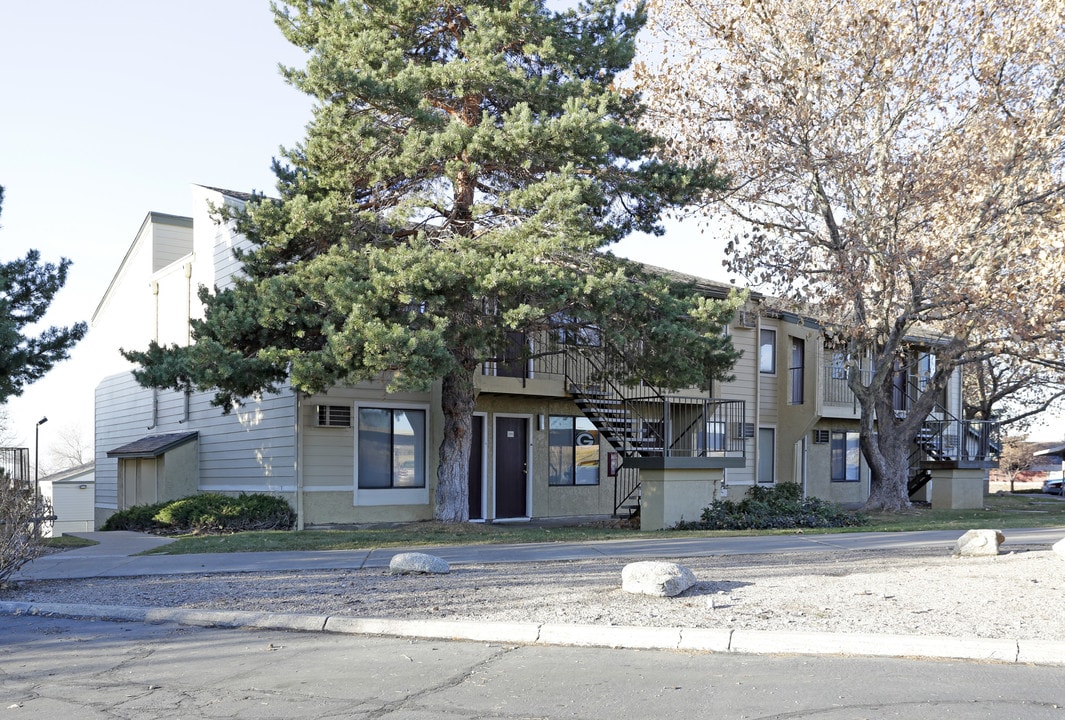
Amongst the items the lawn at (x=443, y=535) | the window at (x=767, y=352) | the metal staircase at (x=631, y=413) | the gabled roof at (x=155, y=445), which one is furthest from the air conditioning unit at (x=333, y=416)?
the window at (x=767, y=352)

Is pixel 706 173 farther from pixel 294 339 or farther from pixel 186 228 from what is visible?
pixel 186 228

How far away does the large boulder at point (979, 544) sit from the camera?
1278 centimetres

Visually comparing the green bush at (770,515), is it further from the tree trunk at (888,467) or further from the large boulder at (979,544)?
the large boulder at (979,544)

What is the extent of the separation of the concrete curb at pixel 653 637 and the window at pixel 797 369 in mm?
21558

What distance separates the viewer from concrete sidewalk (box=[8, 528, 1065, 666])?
7.52m

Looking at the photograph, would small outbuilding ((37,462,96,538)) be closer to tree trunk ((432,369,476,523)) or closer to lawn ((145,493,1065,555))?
lawn ((145,493,1065,555))

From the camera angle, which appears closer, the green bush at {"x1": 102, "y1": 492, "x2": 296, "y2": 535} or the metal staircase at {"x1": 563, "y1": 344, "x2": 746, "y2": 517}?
the green bush at {"x1": 102, "y1": 492, "x2": 296, "y2": 535}

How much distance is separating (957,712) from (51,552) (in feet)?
42.4

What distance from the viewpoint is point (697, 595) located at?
9664mm

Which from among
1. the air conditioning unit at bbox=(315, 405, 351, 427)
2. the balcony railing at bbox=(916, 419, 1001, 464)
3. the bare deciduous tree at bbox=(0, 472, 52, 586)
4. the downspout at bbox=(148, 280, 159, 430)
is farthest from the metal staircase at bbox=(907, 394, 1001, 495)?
the bare deciduous tree at bbox=(0, 472, 52, 586)

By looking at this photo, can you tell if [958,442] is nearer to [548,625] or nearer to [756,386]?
[756,386]

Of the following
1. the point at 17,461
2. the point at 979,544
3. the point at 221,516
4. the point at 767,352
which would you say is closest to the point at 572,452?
the point at 767,352

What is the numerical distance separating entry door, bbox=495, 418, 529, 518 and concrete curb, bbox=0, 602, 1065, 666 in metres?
12.6

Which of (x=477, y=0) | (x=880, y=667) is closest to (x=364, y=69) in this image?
(x=477, y=0)
